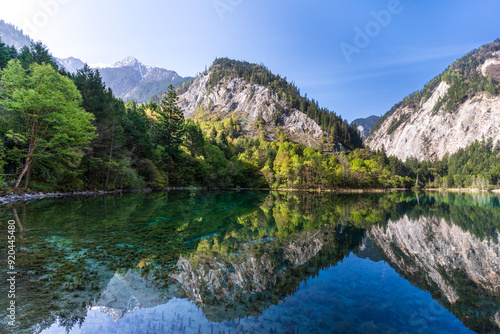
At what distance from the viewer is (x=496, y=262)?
1041 centimetres

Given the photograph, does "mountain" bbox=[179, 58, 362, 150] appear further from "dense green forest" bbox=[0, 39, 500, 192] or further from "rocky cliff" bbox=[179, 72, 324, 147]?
"dense green forest" bbox=[0, 39, 500, 192]

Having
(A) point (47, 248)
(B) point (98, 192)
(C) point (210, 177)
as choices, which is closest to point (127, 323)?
(A) point (47, 248)

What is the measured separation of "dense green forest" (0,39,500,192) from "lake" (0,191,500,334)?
52.7 ft

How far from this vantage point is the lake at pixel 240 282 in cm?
509

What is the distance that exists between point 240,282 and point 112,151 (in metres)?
41.4

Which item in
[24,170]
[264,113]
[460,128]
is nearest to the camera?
[24,170]

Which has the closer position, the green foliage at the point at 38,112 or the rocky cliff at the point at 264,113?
the green foliage at the point at 38,112

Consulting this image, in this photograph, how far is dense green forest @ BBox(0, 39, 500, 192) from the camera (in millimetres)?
23844

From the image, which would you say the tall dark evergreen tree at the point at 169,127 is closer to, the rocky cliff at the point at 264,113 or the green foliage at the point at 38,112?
the green foliage at the point at 38,112

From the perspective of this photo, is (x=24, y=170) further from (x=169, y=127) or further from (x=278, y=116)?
(x=278, y=116)

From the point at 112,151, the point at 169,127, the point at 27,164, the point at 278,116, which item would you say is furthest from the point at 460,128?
the point at 27,164

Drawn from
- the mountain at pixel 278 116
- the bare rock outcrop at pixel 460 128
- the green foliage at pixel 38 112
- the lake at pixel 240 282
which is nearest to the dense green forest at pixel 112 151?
the green foliage at pixel 38 112

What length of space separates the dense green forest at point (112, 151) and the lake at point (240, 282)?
1606 cm

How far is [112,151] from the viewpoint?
132ft
